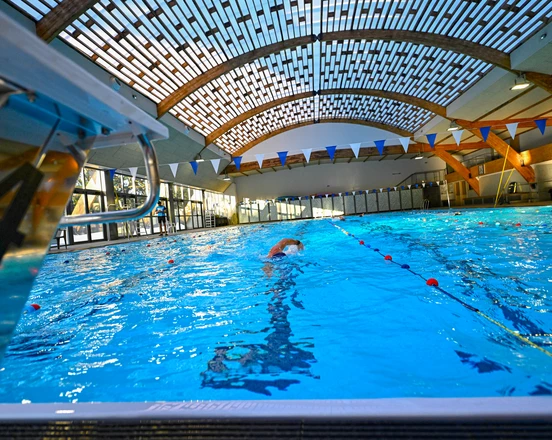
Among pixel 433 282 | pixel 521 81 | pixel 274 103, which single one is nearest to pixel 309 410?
pixel 433 282

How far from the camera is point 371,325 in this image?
2363mm

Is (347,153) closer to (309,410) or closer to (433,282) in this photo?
(433,282)

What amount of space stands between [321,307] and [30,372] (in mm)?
1946

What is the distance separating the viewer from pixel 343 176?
80.7ft

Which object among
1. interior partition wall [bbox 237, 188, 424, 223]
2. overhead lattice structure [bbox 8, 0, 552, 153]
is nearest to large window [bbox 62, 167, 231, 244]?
overhead lattice structure [bbox 8, 0, 552, 153]

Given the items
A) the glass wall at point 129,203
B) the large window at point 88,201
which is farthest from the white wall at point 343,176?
the large window at point 88,201

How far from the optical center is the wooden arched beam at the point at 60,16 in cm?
683

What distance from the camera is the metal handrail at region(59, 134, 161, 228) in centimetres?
89

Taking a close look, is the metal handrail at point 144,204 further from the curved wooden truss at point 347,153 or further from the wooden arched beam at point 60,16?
the curved wooden truss at point 347,153

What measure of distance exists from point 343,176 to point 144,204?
2436cm

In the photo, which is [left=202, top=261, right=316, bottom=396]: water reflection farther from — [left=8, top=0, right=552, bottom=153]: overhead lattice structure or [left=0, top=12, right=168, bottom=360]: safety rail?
[left=8, top=0, right=552, bottom=153]: overhead lattice structure

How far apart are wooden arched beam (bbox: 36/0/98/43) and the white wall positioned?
61.5ft

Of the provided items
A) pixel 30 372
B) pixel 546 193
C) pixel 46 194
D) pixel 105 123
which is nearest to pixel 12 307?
pixel 46 194

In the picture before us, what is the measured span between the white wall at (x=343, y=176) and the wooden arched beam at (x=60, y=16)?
61.5 ft
